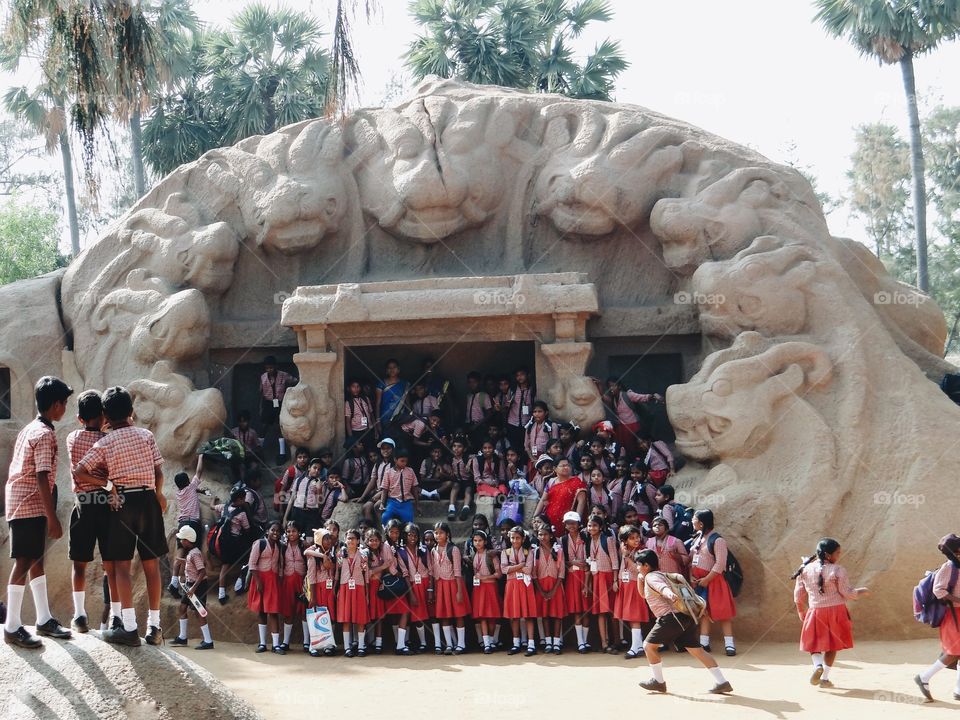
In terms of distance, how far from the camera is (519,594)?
10.3 m

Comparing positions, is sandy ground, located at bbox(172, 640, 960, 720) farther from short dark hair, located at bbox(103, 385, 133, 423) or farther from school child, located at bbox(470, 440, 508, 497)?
short dark hair, located at bbox(103, 385, 133, 423)

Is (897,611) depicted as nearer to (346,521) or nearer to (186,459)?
(346,521)

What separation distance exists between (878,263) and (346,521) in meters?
6.80

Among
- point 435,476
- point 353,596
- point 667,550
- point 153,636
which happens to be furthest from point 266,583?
point 153,636

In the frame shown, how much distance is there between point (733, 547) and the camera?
1059 cm

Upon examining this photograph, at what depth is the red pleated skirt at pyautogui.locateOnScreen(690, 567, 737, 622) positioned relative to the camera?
32.5ft

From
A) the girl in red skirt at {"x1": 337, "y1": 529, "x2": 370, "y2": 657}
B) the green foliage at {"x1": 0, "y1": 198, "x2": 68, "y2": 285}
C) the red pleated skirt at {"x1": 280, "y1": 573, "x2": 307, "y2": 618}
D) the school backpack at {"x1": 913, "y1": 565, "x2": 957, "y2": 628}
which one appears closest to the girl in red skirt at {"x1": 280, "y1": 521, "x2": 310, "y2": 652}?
the red pleated skirt at {"x1": 280, "y1": 573, "x2": 307, "y2": 618}

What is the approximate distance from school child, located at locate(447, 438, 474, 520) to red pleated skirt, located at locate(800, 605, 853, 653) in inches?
164

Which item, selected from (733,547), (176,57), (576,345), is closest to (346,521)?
(576,345)

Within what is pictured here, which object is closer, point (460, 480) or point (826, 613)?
point (826, 613)

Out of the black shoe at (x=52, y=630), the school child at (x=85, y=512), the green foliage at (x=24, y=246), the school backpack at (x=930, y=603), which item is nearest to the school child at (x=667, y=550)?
the school backpack at (x=930, y=603)

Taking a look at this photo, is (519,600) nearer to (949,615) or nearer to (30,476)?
(949,615)

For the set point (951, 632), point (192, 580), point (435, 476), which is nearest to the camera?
point (951, 632)

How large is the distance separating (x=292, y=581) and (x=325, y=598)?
0.48 m
